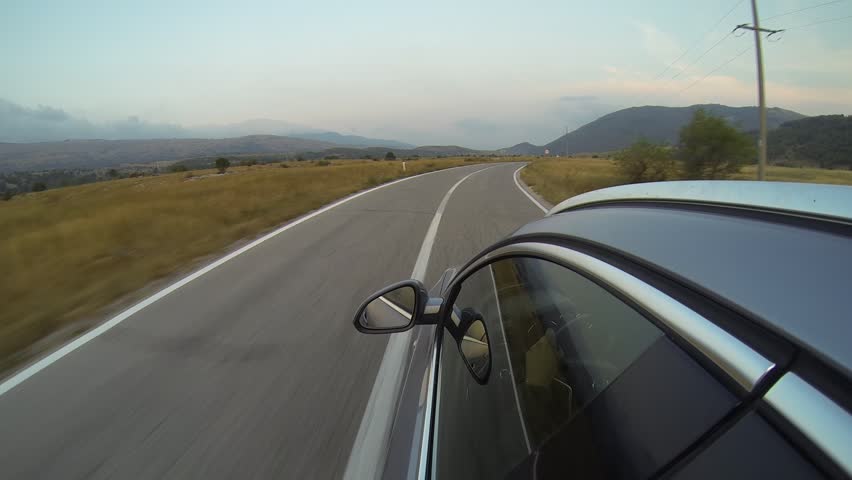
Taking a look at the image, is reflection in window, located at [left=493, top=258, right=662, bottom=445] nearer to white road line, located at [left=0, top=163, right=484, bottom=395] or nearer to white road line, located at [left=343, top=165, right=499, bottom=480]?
white road line, located at [left=343, top=165, right=499, bottom=480]

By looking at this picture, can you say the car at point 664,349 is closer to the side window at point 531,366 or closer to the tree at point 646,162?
the side window at point 531,366

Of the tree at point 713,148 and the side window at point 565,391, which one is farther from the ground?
the tree at point 713,148

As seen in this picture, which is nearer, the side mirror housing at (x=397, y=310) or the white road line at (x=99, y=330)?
the side mirror housing at (x=397, y=310)

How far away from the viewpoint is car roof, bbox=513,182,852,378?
25.1 inches

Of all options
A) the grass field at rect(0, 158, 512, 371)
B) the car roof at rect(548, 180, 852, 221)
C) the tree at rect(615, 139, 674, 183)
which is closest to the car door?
the car roof at rect(548, 180, 852, 221)

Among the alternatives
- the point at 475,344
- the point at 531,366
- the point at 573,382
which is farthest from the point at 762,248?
the point at 475,344

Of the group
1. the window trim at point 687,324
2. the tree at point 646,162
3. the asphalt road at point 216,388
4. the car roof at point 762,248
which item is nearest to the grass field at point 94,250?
the asphalt road at point 216,388

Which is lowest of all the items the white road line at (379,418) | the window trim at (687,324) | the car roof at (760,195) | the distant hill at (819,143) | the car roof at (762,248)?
the white road line at (379,418)

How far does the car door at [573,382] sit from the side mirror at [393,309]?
20 centimetres

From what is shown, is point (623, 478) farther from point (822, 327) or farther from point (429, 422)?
point (429, 422)

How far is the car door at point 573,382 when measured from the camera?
0.74 meters

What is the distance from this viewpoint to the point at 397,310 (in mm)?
2398

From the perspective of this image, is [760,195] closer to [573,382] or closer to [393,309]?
[573,382]

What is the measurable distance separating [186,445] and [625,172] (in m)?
23.8
